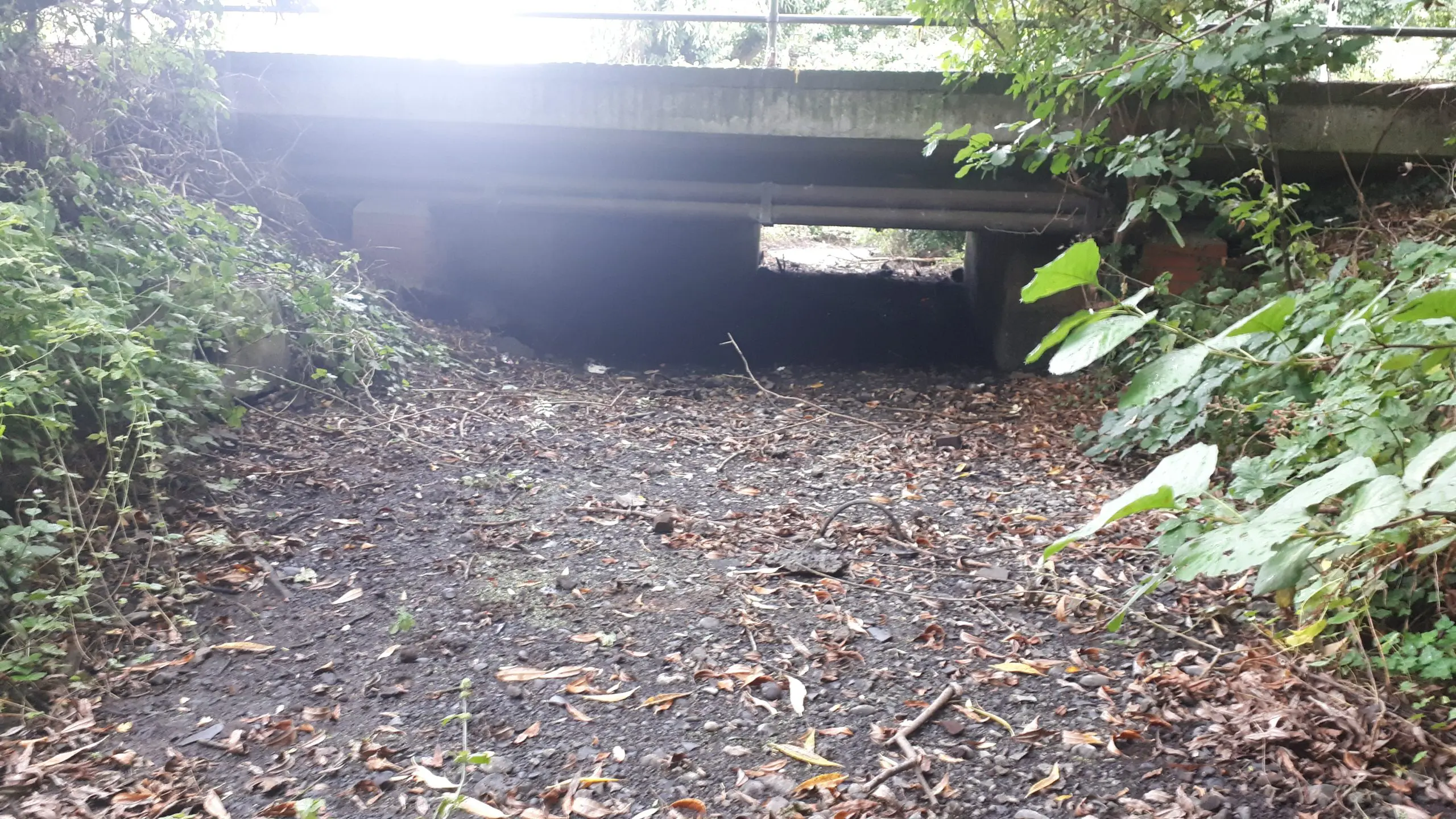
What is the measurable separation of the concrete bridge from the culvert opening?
0.86 feet

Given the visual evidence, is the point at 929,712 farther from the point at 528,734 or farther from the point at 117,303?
the point at 117,303

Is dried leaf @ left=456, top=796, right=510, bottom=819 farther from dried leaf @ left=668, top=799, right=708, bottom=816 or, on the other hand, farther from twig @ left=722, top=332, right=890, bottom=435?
twig @ left=722, top=332, right=890, bottom=435

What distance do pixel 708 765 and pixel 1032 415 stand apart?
3798mm

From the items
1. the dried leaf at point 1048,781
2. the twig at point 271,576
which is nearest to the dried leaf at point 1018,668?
the dried leaf at point 1048,781

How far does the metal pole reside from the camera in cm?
645

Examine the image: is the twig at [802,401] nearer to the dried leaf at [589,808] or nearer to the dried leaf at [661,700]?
the dried leaf at [661,700]

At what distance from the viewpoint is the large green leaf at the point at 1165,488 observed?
89cm

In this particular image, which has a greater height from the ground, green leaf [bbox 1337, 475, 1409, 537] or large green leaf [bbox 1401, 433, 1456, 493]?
large green leaf [bbox 1401, 433, 1456, 493]

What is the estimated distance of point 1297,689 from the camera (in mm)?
2094

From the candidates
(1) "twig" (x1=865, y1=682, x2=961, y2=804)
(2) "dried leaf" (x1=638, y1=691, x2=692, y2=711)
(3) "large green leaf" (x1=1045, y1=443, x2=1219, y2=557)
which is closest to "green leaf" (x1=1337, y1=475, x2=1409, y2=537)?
(3) "large green leaf" (x1=1045, y1=443, x2=1219, y2=557)

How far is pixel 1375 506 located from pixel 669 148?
6.35 meters

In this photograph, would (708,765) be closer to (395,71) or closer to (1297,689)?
(1297,689)

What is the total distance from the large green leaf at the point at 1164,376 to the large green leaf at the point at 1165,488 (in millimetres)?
81

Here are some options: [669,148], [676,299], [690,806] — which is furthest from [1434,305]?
[676,299]
